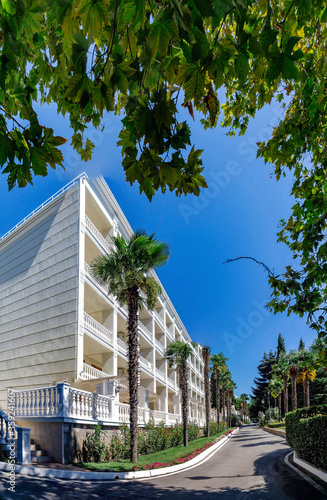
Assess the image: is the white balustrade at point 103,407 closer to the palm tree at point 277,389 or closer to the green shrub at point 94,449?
the green shrub at point 94,449

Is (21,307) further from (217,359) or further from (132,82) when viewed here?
(217,359)

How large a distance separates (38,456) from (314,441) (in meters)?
7.90

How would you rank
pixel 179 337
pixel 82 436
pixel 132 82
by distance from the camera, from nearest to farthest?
pixel 132 82
pixel 82 436
pixel 179 337

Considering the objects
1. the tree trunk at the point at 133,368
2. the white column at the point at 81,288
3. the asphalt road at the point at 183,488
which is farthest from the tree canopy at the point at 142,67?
the white column at the point at 81,288

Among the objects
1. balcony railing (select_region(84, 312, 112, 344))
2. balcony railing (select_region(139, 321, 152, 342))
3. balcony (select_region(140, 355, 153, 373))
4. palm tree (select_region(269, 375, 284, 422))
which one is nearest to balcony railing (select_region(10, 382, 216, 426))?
balcony railing (select_region(84, 312, 112, 344))

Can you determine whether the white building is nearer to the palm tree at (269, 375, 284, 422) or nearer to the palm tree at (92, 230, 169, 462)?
the palm tree at (92, 230, 169, 462)

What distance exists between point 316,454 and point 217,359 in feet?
150

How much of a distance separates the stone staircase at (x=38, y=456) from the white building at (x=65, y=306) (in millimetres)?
2178

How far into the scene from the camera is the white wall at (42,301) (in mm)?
18625

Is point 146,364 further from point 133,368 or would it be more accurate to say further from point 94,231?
point 133,368

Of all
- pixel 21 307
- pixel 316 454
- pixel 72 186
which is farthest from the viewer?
pixel 21 307

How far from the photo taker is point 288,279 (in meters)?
6.17

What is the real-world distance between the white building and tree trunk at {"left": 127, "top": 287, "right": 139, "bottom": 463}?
1.29 meters

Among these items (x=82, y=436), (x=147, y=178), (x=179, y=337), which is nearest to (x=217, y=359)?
(x=179, y=337)
